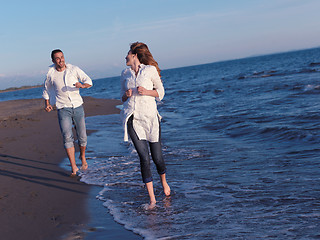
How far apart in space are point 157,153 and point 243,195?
47.8 inches

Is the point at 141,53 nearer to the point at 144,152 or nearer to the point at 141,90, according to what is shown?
the point at 141,90

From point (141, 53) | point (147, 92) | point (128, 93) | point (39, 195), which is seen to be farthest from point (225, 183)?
point (39, 195)

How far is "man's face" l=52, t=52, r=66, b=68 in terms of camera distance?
215 inches

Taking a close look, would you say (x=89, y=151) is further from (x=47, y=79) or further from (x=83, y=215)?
(x=83, y=215)

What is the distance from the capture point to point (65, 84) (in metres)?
5.57

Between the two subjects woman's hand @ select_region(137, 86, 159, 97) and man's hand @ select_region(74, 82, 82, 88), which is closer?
woman's hand @ select_region(137, 86, 159, 97)

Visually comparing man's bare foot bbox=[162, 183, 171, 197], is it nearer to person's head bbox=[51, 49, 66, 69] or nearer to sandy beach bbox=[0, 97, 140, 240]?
sandy beach bbox=[0, 97, 140, 240]

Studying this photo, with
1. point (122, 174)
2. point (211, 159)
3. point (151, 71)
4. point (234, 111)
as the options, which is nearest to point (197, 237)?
point (151, 71)

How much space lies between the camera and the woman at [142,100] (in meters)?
3.98

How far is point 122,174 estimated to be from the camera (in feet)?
18.9

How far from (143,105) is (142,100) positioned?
0.06 m

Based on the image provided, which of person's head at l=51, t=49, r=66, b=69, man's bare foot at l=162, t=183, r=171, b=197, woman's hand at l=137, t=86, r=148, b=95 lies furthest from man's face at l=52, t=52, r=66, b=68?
man's bare foot at l=162, t=183, r=171, b=197

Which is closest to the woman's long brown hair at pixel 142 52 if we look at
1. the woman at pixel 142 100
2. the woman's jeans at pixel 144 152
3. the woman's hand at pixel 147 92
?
the woman at pixel 142 100

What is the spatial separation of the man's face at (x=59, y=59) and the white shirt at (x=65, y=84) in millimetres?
128
